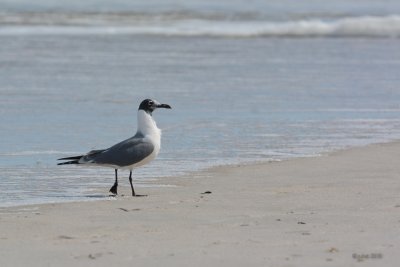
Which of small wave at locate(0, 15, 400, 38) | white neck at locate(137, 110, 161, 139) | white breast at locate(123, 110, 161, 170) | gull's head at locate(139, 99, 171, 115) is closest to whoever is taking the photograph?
white breast at locate(123, 110, 161, 170)

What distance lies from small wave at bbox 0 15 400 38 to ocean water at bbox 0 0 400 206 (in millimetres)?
53

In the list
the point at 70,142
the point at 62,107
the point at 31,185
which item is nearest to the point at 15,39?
the point at 62,107

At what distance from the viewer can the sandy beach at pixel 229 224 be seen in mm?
6363

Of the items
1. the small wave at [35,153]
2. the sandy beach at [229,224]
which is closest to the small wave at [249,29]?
the small wave at [35,153]

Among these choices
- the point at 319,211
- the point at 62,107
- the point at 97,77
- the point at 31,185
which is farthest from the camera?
the point at 97,77

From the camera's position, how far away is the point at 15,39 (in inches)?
1056

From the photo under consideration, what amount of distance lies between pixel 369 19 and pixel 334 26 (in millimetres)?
1530

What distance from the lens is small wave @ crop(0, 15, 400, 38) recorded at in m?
30.0

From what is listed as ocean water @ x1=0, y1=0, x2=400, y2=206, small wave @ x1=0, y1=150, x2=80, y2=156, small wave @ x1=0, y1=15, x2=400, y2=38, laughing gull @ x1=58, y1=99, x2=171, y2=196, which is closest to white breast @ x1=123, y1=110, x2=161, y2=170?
laughing gull @ x1=58, y1=99, x2=171, y2=196

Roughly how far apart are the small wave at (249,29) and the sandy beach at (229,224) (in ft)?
65.0

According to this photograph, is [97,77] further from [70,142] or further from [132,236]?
[132,236]

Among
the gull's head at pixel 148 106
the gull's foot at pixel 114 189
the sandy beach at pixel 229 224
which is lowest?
the gull's foot at pixel 114 189

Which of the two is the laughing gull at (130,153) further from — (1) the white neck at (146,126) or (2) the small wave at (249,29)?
(2) the small wave at (249,29)

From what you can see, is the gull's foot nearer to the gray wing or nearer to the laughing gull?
the laughing gull
